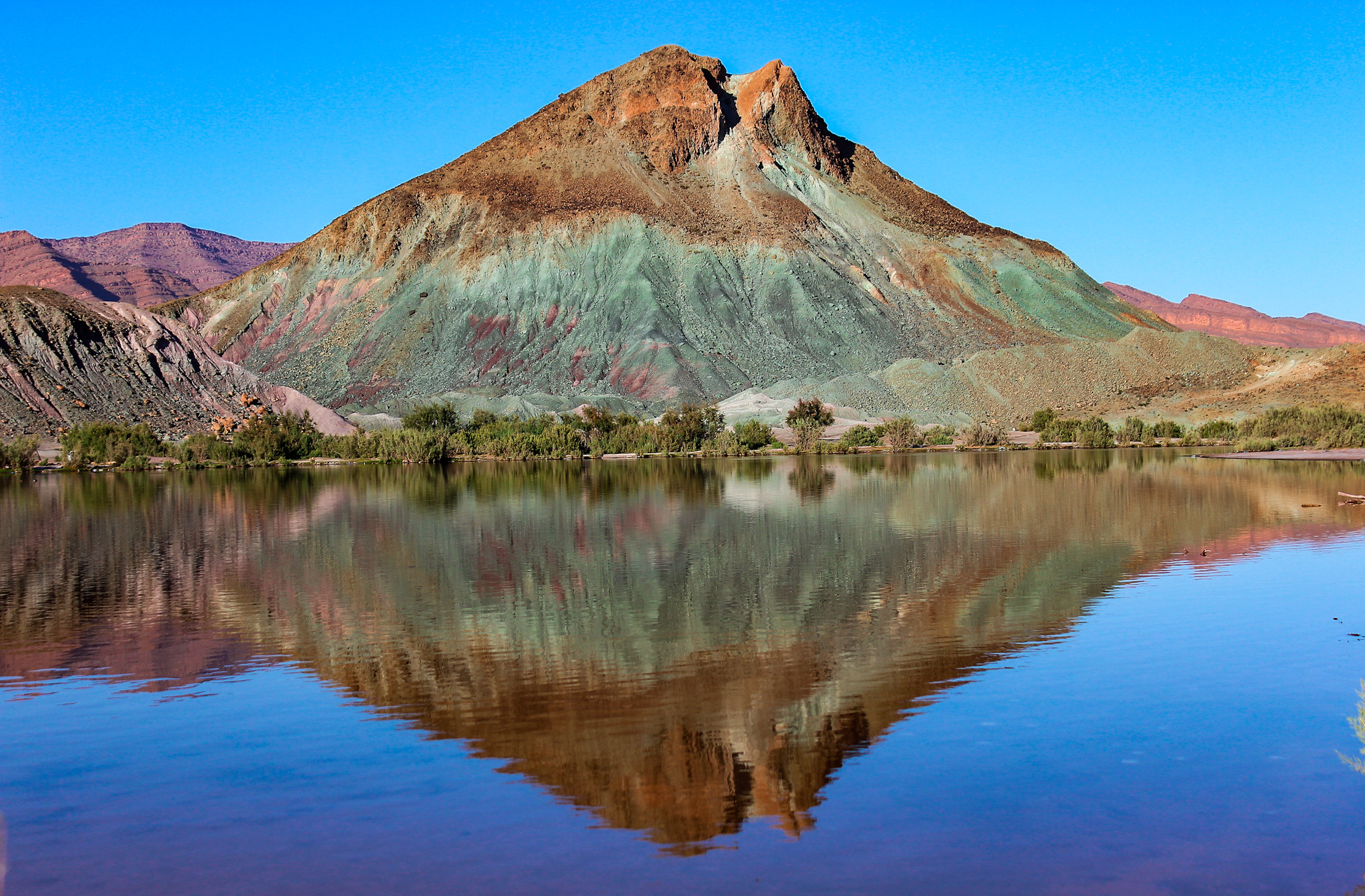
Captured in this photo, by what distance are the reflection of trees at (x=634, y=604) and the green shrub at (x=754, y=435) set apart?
112 ft

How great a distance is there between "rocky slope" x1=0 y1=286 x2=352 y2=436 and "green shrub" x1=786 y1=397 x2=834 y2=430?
1227 inches

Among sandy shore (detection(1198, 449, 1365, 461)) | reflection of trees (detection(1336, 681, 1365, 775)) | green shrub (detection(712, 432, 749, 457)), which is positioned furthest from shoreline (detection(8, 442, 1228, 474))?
reflection of trees (detection(1336, 681, 1365, 775))

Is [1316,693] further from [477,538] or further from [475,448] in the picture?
[475,448]

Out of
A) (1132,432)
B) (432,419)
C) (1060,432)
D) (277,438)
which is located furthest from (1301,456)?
(277,438)

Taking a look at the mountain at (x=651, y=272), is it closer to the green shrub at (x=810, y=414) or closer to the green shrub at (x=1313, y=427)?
the green shrub at (x=810, y=414)

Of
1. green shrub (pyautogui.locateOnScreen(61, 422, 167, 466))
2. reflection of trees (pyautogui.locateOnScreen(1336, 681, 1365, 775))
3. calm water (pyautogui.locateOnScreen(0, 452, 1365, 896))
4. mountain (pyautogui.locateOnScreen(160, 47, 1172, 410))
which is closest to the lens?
calm water (pyautogui.locateOnScreen(0, 452, 1365, 896))

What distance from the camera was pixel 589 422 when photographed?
7350 centimetres

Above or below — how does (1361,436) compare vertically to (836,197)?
below

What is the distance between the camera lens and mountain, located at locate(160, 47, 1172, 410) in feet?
328

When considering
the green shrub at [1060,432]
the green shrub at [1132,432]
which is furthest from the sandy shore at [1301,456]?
the green shrub at [1060,432]

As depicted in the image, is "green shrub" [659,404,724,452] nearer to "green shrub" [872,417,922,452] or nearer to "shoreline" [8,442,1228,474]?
"shoreline" [8,442,1228,474]

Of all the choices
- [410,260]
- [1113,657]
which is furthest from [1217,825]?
[410,260]

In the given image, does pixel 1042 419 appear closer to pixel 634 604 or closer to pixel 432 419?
pixel 432 419

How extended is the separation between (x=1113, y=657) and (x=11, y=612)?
47.0ft
